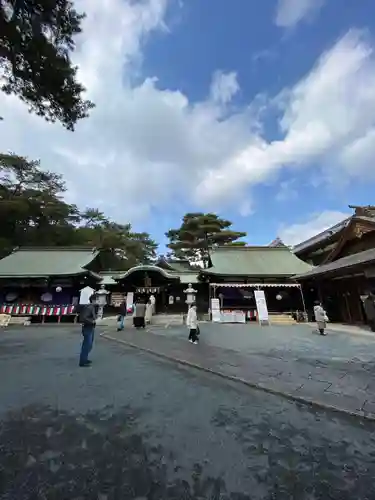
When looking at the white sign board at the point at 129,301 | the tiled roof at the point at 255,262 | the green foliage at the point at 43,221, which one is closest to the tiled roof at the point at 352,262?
the tiled roof at the point at 255,262

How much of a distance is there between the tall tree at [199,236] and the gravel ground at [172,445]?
29.9 m

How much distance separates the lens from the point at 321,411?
3.86m

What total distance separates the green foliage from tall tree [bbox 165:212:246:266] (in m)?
6.34

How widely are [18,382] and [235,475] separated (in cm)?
460

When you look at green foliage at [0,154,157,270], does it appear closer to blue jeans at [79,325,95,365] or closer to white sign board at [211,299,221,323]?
white sign board at [211,299,221,323]

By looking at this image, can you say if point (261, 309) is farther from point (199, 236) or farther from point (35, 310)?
point (199, 236)

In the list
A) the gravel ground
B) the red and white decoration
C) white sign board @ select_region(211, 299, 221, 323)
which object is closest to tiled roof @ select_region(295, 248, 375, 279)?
white sign board @ select_region(211, 299, 221, 323)

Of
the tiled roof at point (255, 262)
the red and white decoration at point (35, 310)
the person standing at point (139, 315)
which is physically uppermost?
the tiled roof at point (255, 262)

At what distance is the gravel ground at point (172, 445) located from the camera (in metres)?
2.27

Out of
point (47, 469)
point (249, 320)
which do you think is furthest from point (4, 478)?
point (249, 320)

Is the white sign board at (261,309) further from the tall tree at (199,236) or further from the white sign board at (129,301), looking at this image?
the tall tree at (199,236)

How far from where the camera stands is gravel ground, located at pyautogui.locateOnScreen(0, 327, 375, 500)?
2.27 metres

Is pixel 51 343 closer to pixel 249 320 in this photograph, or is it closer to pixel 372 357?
pixel 372 357

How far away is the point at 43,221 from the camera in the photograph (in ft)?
111
